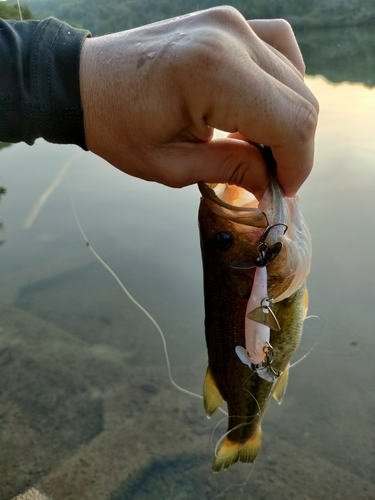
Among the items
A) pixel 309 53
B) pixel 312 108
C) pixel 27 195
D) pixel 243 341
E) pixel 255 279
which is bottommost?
pixel 309 53

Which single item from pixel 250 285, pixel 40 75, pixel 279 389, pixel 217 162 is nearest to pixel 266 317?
pixel 250 285

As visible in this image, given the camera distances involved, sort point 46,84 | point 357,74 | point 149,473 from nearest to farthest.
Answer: point 46,84 < point 149,473 < point 357,74

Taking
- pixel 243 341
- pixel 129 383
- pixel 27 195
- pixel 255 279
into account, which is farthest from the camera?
pixel 27 195

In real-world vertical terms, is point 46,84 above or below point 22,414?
above

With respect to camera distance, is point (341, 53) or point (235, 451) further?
point (341, 53)

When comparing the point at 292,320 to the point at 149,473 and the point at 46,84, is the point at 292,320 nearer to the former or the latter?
the point at 46,84

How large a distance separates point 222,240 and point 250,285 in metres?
0.17

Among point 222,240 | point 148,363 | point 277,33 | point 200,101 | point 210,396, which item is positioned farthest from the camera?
point 148,363

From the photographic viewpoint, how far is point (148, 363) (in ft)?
10.3

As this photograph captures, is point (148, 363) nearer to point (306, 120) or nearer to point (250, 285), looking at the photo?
point (250, 285)

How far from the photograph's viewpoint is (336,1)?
14.7 meters

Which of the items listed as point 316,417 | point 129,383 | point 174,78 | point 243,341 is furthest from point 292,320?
point 129,383

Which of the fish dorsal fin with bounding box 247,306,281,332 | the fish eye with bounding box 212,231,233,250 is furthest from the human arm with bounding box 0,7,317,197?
the fish dorsal fin with bounding box 247,306,281,332

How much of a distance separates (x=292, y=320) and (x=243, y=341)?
179mm
